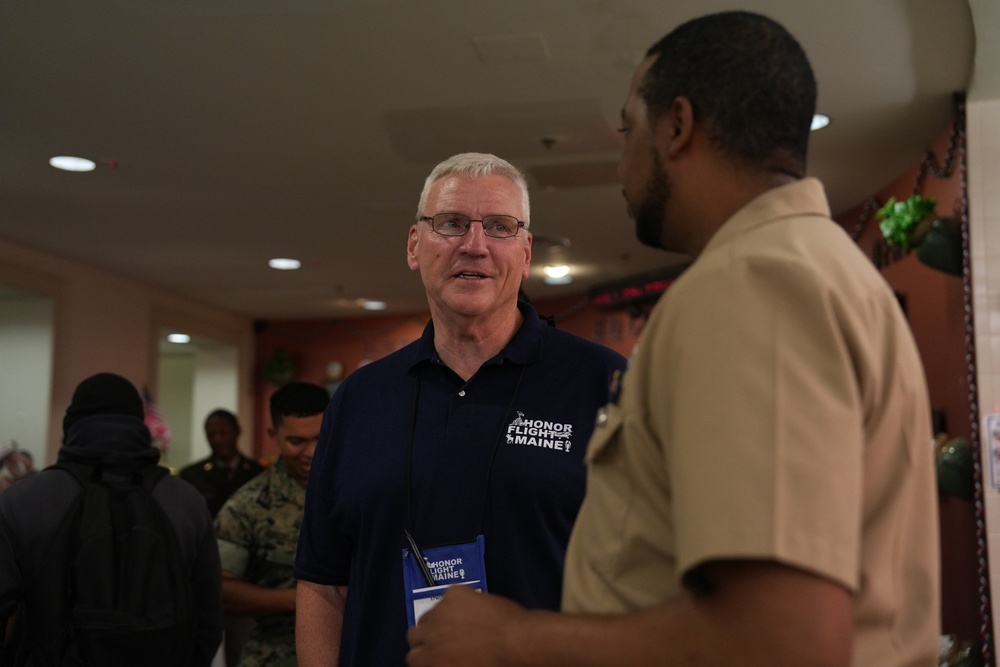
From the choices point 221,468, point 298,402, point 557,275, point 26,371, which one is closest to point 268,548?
point 298,402

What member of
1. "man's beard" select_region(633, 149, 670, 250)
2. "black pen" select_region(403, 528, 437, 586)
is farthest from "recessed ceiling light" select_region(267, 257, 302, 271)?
"man's beard" select_region(633, 149, 670, 250)

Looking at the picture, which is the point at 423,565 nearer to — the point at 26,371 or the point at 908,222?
the point at 908,222

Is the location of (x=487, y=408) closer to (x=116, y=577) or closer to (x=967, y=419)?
(x=116, y=577)

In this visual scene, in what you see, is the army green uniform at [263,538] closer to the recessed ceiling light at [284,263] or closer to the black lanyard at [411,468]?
the black lanyard at [411,468]

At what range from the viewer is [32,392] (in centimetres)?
734

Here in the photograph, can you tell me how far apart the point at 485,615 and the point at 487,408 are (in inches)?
29.6

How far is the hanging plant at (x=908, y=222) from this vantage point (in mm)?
4234

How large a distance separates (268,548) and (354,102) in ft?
6.72

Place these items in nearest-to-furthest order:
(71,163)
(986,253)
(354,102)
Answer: (986,253) → (354,102) → (71,163)

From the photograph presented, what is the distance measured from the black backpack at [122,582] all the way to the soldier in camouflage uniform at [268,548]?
29 cm

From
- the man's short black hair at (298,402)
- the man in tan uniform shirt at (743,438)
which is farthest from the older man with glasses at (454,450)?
the man's short black hair at (298,402)

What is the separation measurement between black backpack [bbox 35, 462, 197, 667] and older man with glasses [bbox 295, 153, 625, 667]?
76 cm

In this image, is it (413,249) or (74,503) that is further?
(74,503)

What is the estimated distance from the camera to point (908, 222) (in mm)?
4242
